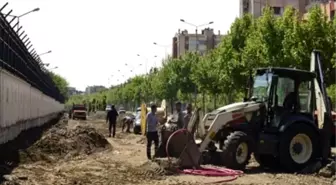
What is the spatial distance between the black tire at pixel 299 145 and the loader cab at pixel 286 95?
0.24 metres

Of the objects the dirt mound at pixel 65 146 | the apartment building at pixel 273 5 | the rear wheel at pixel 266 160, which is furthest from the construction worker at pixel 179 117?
the apartment building at pixel 273 5

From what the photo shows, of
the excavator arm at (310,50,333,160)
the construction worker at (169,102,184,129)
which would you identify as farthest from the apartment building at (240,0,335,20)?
the excavator arm at (310,50,333,160)

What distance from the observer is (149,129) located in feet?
58.1

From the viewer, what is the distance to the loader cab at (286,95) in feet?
51.7

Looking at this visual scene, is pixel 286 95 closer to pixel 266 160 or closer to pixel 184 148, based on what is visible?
pixel 266 160

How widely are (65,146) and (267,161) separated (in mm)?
8059

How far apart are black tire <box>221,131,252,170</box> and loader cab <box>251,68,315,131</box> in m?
0.96

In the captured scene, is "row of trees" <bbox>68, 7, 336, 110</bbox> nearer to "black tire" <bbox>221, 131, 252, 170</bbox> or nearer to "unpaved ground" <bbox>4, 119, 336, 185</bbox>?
"black tire" <bbox>221, 131, 252, 170</bbox>

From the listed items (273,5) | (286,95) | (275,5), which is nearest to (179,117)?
(286,95)

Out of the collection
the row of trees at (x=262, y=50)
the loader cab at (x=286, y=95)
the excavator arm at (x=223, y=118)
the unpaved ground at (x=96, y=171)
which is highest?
the row of trees at (x=262, y=50)

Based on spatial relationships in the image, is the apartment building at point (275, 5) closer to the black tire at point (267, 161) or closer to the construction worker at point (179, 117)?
the construction worker at point (179, 117)

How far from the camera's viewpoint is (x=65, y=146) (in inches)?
821

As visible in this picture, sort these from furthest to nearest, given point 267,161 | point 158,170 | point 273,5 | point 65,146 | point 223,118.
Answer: point 273,5 → point 65,146 → point 267,161 → point 223,118 → point 158,170

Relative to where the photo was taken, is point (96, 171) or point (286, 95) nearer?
point (96, 171)
